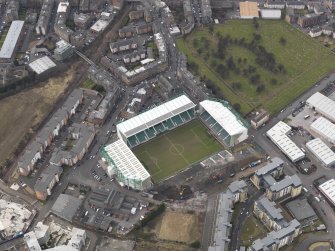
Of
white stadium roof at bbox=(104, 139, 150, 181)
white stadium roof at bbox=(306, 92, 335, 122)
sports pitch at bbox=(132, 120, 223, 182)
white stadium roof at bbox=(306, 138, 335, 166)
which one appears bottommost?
sports pitch at bbox=(132, 120, 223, 182)

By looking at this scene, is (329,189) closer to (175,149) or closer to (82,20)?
(175,149)

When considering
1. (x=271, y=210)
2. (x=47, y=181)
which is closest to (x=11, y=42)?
(x=47, y=181)

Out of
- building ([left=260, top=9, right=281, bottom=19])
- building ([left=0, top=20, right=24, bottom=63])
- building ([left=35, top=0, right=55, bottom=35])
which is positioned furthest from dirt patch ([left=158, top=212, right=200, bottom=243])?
building ([left=260, top=9, right=281, bottom=19])

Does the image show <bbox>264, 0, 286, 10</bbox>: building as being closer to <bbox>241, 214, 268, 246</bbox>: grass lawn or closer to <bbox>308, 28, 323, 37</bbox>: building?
<bbox>308, 28, 323, 37</bbox>: building

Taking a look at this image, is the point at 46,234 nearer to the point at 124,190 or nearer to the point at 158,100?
the point at 124,190

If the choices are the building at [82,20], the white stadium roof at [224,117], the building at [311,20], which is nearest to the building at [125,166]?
the white stadium roof at [224,117]

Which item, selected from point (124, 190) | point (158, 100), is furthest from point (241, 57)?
point (124, 190)

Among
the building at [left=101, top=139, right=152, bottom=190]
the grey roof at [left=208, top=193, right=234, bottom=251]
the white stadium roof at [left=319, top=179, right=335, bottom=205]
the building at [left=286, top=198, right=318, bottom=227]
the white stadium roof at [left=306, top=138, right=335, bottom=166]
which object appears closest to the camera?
the grey roof at [left=208, top=193, right=234, bottom=251]
